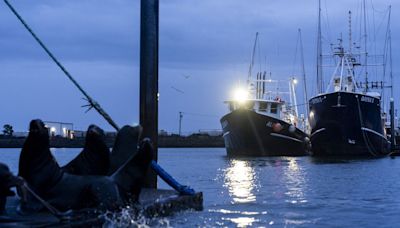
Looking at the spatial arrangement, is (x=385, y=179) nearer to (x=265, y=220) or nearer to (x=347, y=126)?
(x=265, y=220)

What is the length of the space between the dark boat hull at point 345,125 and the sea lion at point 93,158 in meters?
48.6

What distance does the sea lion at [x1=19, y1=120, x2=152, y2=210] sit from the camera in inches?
426

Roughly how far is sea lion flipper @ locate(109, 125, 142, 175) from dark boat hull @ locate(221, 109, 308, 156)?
162 ft

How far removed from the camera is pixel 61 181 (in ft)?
37.1

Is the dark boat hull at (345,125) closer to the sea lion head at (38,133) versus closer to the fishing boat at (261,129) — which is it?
the fishing boat at (261,129)

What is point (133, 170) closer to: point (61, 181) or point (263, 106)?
point (61, 181)

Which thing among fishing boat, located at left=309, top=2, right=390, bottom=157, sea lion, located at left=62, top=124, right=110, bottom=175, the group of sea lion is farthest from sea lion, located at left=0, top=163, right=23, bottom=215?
fishing boat, located at left=309, top=2, right=390, bottom=157

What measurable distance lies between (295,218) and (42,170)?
7.27 metres

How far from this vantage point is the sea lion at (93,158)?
12555 mm

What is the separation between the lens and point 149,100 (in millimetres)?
16016

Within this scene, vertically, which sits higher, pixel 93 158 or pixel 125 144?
pixel 125 144

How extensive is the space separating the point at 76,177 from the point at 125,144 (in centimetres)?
261

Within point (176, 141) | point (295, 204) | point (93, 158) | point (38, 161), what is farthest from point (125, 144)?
point (176, 141)

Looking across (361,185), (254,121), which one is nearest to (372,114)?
(254,121)
